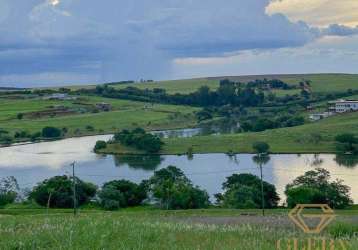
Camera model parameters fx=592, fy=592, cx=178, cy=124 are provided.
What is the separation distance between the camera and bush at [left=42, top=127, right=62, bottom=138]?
107375 millimetres

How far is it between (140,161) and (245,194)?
1560 inches

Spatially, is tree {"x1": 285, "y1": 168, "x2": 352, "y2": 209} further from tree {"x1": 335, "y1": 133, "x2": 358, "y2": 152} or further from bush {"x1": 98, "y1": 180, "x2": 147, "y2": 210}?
tree {"x1": 335, "y1": 133, "x2": 358, "y2": 152}

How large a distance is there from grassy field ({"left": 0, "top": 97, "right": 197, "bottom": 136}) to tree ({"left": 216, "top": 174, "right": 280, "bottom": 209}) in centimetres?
7072

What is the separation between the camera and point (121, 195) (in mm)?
43281

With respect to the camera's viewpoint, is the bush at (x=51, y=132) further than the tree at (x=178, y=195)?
Yes

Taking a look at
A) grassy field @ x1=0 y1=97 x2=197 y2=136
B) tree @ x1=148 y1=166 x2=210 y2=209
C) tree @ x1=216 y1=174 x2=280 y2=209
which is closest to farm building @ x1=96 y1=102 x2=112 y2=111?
grassy field @ x1=0 y1=97 x2=197 y2=136

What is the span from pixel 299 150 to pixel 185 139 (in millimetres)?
17751

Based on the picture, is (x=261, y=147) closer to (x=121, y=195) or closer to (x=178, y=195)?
(x=121, y=195)

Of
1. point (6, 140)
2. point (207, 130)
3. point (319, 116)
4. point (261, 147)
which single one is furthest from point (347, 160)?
point (6, 140)

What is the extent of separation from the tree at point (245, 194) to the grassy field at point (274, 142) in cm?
3620

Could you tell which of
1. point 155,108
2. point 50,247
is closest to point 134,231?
point 50,247

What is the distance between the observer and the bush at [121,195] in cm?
4197

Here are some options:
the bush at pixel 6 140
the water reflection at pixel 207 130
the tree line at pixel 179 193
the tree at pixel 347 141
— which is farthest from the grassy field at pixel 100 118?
the tree line at pixel 179 193

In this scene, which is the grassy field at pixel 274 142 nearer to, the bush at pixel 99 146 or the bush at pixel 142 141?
the bush at pixel 99 146
